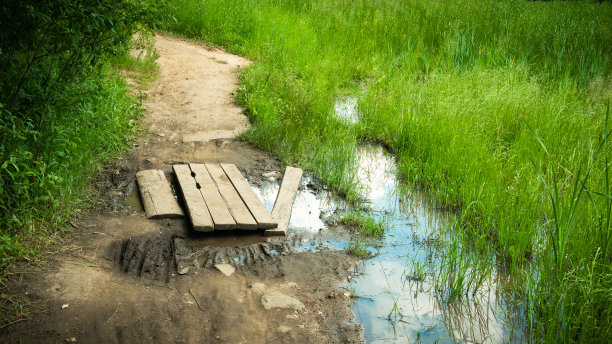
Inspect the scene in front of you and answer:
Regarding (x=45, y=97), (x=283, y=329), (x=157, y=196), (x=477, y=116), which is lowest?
(x=157, y=196)

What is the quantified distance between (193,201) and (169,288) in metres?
1.13

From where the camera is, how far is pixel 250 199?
15.1 ft

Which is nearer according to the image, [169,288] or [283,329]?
[283,329]

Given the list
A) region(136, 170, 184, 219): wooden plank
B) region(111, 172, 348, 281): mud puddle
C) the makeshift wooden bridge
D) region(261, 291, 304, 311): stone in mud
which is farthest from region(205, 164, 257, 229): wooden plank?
region(261, 291, 304, 311): stone in mud

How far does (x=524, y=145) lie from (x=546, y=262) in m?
2.27

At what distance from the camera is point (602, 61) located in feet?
25.4

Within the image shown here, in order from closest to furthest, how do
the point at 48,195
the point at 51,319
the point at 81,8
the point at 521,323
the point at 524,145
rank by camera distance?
1. the point at 51,319
2. the point at 521,323
3. the point at 81,8
4. the point at 48,195
5. the point at 524,145

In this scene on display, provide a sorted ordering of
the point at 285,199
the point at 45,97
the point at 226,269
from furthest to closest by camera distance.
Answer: the point at 285,199, the point at 45,97, the point at 226,269

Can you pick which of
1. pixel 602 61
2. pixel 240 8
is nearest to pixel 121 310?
pixel 602 61

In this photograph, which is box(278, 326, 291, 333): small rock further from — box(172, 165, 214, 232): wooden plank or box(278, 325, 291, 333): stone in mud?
box(172, 165, 214, 232): wooden plank

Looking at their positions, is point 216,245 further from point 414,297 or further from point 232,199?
point 414,297

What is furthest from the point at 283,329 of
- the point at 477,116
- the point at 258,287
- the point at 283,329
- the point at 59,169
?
the point at 477,116

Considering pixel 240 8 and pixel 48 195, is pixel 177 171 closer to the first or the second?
pixel 48 195

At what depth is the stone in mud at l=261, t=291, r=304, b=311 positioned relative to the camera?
3.38m
